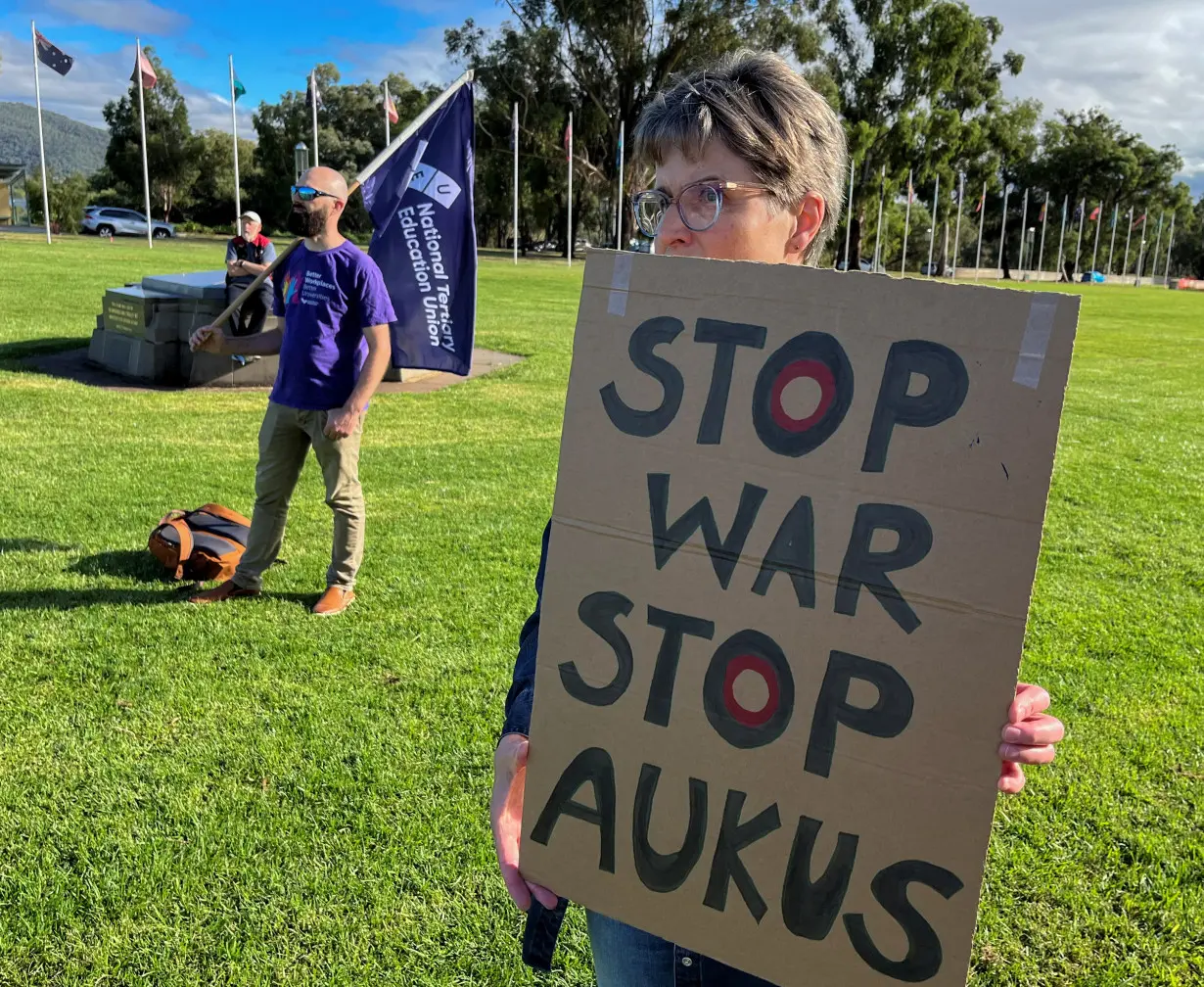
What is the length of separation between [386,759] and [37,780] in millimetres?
1184

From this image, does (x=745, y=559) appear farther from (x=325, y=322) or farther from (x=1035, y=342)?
(x=325, y=322)

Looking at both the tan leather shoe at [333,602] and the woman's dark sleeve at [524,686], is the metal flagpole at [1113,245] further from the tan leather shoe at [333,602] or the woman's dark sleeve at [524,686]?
the woman's dark sleeve at [524,686]

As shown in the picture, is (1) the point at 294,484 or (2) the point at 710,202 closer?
(2) the point at 710,202

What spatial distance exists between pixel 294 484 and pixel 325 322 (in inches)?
33.7

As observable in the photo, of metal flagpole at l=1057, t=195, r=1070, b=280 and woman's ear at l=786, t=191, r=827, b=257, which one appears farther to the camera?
metal flagpole at l=1057, t=195, r=1070, b=280

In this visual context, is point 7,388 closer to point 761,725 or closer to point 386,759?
point 386,759

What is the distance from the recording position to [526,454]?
8.65m

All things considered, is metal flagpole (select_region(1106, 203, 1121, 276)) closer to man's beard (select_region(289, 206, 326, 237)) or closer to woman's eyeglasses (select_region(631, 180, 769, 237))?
man's beard (select_region(289, 206, 326, 237))

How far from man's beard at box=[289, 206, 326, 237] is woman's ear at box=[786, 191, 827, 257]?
3.55m

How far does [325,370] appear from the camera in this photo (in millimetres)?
4762

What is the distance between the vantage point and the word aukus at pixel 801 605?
44.3 inches

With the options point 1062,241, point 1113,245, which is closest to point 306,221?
point 1062,241

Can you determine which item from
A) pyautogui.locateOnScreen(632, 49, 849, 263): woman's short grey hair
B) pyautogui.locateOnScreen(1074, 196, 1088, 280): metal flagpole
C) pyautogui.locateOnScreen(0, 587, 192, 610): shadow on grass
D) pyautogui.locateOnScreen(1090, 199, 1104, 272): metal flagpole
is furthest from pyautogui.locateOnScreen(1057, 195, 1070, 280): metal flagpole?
pyautogui.locateOnScreen(632, 49, 849, 263): woman's short grey hair

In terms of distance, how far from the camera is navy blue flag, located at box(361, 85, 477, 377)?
647 cm
